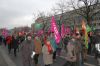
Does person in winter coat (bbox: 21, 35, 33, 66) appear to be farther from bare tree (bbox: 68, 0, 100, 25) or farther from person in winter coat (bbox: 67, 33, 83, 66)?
bare tree (bbox: 68, 0, 100, 25)

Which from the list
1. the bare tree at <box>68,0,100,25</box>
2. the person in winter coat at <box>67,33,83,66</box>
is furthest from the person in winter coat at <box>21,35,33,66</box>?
the bare tree at <box>68,0,100,25</box>

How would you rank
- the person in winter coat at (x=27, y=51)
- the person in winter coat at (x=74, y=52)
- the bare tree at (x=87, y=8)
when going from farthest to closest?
the bare tree at (x=87, y=8), the person in winter coat at (x=27, y=51), the person in winter coat at (x=74, y=52)

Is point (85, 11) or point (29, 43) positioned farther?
point (85, 11)

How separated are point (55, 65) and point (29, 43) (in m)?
3.98

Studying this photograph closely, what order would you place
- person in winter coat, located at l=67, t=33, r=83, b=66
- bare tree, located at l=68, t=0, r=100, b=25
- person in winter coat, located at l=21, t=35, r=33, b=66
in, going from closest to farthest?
person in winter coat, located at l=67, t=33, r=83, b=66 → person in winter coat, located at l=21, t=35, r=33, b=66 → bare tree, located at l=68, t=0, r=100, b=25

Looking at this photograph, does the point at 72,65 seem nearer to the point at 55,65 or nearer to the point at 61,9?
the point at 55,65

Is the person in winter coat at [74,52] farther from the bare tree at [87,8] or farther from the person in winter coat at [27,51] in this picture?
the bare tree at [87,8]

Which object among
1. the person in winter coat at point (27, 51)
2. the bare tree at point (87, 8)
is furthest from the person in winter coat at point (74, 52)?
the bare tree at point (87, 8)

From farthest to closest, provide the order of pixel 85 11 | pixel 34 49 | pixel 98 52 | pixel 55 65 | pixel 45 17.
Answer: pixel 45 17
pixel 85 11
pixel 55 65
pixel 34 49
pixel 98 52

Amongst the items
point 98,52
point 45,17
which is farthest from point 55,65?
point 45,17

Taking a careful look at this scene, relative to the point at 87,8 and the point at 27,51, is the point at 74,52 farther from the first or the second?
the point at 87,8

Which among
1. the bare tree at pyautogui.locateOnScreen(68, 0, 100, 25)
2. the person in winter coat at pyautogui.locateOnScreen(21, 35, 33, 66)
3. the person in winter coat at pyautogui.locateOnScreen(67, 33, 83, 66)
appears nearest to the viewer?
the person in winter coat at pyautogui.locateOnScreen(67, 33, 83, 66)

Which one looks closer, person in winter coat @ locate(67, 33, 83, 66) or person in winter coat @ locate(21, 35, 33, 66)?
person in winter coat @ locate(67, 33, 83, 66)

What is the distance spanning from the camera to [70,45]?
938 centimetres
